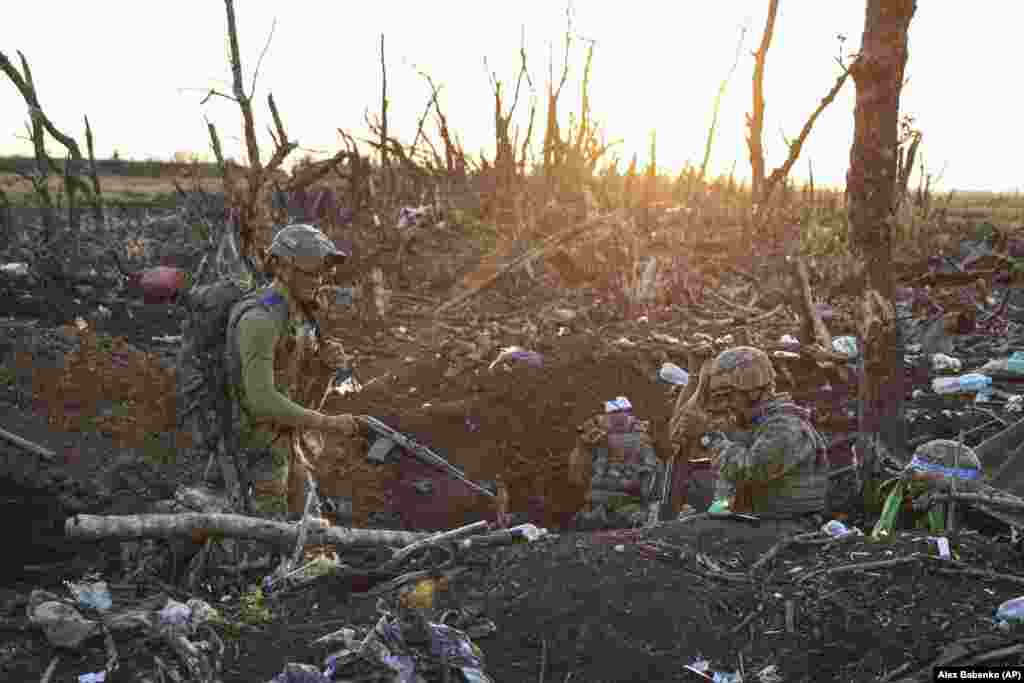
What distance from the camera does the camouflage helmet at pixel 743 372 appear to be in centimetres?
480

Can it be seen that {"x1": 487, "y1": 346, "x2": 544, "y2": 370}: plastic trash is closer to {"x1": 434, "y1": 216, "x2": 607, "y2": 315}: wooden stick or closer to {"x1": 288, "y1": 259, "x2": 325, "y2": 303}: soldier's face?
{"x1": 434, "y1": 216, "x2": 607, "y2": 315}: wooden stick

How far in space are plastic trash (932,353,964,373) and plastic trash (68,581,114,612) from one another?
848 centimetres

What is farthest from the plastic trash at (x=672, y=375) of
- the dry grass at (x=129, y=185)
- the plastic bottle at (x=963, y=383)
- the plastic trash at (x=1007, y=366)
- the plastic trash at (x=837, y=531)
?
the dry grass at (x=129, y=185)

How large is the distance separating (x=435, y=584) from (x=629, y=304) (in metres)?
8.56

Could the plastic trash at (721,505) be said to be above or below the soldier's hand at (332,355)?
below

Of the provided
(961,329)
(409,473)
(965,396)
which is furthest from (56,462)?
(961,329)

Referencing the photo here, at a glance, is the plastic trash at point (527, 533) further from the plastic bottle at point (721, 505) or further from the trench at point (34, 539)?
the trench at point (34, 539)

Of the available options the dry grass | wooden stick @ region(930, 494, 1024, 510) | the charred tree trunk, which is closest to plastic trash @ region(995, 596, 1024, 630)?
wooden stick @ region(930, 494, 1024, 510)

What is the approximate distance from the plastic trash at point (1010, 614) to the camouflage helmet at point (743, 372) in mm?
1620

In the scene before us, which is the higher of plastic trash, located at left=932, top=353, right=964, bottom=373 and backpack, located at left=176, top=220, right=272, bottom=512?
backpack, located at left=176, top=220, right=272, bottom=512

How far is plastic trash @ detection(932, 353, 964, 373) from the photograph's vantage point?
9.87 metres

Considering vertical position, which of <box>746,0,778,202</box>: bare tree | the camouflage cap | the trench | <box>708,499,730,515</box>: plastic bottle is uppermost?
<box>746,0,778,202</box>: bare tree

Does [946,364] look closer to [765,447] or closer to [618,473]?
[618,473]

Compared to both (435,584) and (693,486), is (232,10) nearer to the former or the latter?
(693,486)
